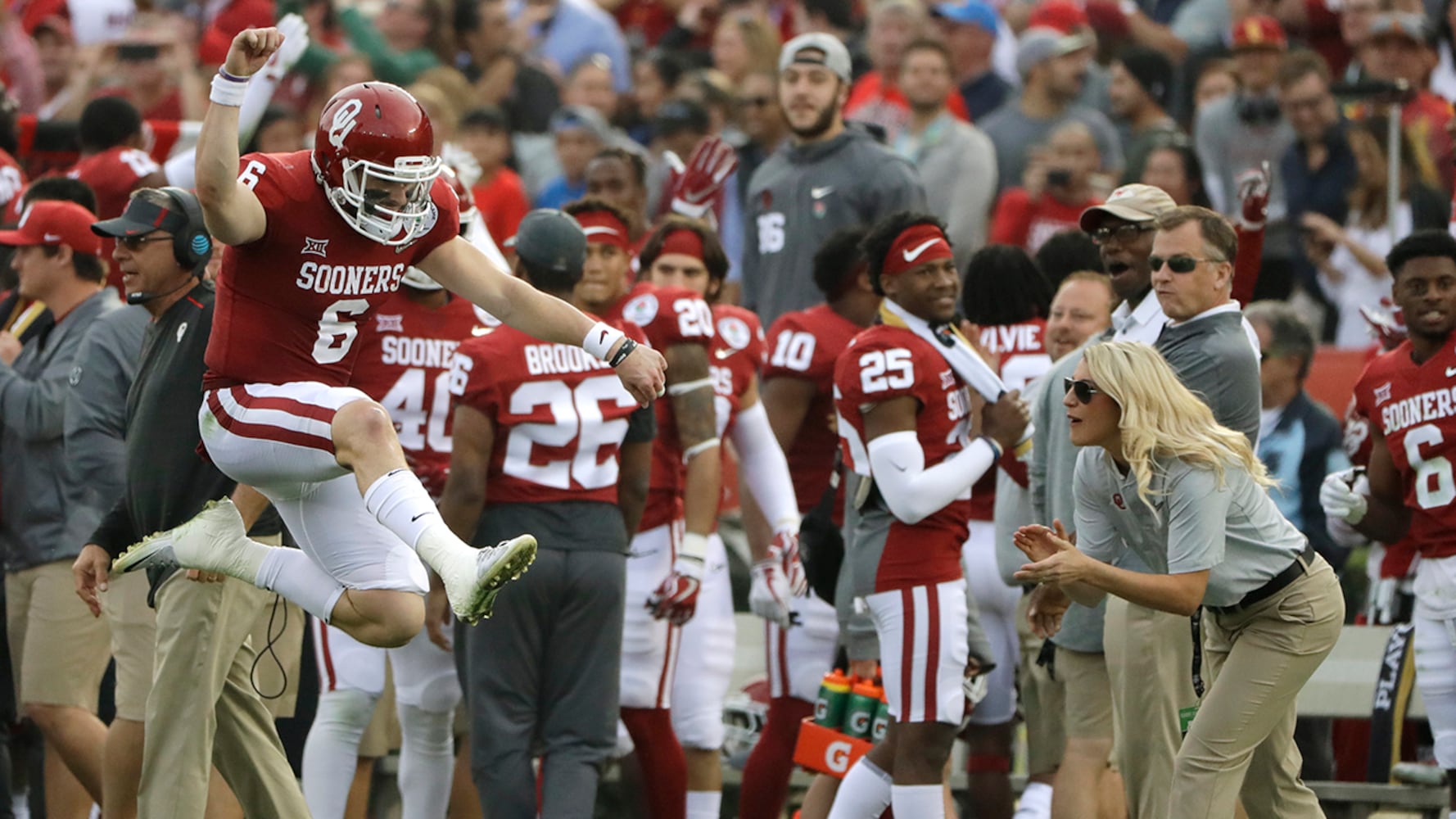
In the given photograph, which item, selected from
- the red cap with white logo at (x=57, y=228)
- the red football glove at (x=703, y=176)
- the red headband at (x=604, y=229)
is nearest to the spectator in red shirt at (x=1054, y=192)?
the red football glove at (x=703, y=176)

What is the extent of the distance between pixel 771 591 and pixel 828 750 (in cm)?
70

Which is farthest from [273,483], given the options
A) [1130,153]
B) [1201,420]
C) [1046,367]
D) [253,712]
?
[1130,153]

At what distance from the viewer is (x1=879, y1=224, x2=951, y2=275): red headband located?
693 centimetres

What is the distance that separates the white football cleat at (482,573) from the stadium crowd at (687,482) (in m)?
0.01

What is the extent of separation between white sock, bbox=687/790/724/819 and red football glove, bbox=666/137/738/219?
2913mm

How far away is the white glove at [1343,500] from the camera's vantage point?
7.30 meters

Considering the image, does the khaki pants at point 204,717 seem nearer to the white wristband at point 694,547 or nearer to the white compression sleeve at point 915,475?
the white wristband at point 694,547

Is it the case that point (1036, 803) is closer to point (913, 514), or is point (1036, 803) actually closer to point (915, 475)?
point (913, 514)

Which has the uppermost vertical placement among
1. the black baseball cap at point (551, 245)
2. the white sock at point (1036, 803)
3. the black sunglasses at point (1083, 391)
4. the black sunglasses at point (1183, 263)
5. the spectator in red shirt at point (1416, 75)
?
the spectator in red shirt at point (1416, 75)

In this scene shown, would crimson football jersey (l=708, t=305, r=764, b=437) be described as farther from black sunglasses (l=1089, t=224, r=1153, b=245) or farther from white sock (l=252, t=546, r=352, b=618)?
white sock (l=252, t=546, r=352, b=618)

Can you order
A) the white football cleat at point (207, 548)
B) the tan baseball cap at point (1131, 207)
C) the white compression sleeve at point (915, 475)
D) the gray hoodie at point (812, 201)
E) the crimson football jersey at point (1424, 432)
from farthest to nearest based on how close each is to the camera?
the gray hoodie at point (812, 201) → the crimson football jersey at point (1424, 432) → the tan baseball cap at point (1131, 207) → the white compression sleeve at point (915, 475) → the white football cleat at point (207, 548)

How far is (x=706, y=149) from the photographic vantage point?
31.4ft

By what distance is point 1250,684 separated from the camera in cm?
593

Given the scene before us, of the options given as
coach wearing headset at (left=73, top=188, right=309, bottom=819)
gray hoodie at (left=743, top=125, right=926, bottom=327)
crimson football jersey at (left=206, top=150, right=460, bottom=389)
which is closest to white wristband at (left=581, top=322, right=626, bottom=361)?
crimson football jersey at (left=206, top=150, right=460, bottom=389)
